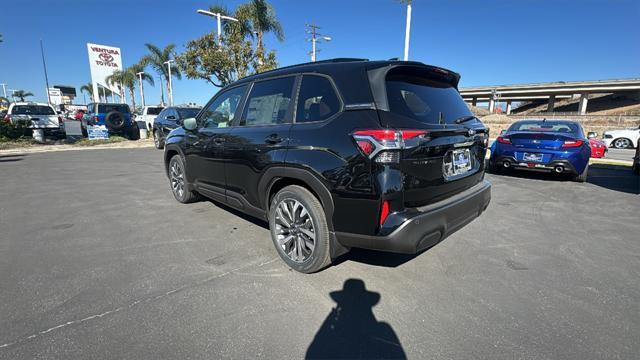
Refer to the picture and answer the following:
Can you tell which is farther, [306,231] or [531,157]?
[531,157]

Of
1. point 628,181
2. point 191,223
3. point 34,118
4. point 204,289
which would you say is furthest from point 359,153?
point 34,118

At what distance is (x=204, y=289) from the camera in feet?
8.59

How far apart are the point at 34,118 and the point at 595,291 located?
66.8 ft

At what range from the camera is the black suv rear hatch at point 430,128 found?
2.31 meters

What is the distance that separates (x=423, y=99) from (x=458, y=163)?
2.09 feet

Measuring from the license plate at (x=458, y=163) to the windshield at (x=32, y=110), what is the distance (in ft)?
63.8

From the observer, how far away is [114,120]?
54.2 ft

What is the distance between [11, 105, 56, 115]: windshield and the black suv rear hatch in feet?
62.6

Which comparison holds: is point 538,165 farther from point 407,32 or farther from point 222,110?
point 407,32

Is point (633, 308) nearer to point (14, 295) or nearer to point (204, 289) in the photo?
point (204, 289)

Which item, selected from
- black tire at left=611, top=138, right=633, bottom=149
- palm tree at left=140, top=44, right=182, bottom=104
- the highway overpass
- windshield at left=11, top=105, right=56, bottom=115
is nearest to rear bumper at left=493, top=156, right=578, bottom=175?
black tire at left=611, top=138, right=633, bottom=149

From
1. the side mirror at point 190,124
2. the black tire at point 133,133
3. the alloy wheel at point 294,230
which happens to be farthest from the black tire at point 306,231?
the black tire at point 133,133

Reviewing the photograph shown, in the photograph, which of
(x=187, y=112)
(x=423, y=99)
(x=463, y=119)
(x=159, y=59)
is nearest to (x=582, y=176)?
(x=463, y=119)

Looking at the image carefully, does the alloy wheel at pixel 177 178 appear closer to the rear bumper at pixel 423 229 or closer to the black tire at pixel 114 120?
the rear bumper at pixel 423 229
